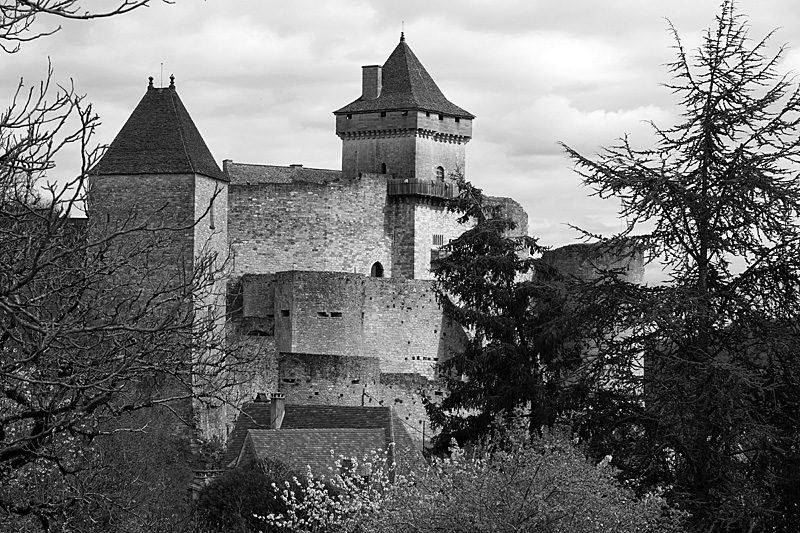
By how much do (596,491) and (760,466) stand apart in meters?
1.68

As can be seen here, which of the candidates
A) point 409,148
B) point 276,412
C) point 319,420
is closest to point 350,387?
point 276,412

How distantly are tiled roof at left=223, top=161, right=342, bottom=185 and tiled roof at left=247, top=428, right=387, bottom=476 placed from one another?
2520 cm

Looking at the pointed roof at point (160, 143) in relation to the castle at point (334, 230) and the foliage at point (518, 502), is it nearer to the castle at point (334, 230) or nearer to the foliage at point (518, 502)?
the castle at point (334, 230)

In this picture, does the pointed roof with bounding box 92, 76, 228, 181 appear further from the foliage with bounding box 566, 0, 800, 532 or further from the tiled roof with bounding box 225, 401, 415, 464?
the foliage with bounding box 566, 0, 800, 532

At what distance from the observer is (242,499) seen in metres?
23.9

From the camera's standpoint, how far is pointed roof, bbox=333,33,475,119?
5259 centimetres

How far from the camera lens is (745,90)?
15766 mm

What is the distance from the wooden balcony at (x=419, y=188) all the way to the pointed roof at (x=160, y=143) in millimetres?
12421

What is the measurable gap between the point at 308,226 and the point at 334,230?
939 mm

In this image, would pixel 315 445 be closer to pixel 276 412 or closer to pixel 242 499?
pixel 242 499

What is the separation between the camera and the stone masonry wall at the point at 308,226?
45.5 meters

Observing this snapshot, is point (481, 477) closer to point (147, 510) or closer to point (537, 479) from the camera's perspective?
point (537, 479)

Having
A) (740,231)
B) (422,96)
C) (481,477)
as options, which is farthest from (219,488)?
(422,96)

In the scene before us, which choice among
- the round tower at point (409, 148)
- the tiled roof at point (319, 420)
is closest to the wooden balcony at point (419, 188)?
the round tower at point (409, 148)
